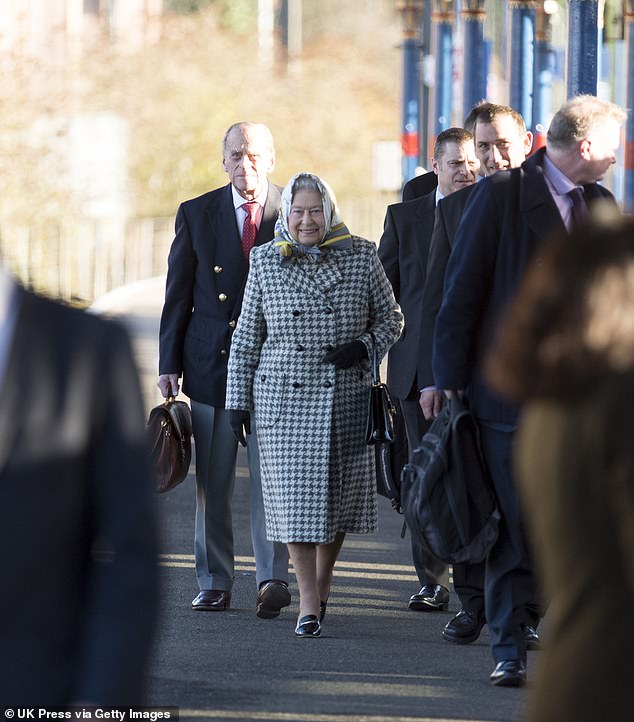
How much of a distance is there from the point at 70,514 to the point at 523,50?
17.0 meters

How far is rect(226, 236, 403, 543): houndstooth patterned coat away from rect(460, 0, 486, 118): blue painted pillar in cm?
1451

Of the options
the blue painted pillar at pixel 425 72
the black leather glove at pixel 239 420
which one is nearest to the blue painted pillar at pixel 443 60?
the blue painted pillar at pixel 425 72

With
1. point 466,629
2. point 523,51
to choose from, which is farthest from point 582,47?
point 523,51

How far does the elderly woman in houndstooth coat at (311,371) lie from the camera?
286 inches

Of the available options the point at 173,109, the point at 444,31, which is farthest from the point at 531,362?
the point at 173,109

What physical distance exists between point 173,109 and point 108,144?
16.8ft

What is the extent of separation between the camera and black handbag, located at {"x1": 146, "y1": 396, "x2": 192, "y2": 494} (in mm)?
7793

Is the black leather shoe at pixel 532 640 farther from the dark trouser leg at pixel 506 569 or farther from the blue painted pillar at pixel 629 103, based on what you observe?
the blue painted pillar at pixel 629 103

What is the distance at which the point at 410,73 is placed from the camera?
2731cm

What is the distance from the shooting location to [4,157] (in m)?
27.1

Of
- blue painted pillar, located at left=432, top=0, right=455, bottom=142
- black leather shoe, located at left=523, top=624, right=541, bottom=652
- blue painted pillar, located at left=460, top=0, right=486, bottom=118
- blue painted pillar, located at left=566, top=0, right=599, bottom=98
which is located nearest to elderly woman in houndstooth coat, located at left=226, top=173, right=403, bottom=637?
black leather shoe, located at left=523, top=624, right=541, bottom=652

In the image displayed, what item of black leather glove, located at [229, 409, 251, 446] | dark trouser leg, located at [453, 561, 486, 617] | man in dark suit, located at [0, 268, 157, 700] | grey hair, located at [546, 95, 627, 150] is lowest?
dark trouser leg, located at [453, 561, 486, 617]

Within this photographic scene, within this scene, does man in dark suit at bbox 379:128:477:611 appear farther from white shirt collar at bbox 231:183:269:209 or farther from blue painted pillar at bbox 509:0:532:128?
blue painted pillar at bbox 509:0:532:128

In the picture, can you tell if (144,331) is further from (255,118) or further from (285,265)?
(255,118)
